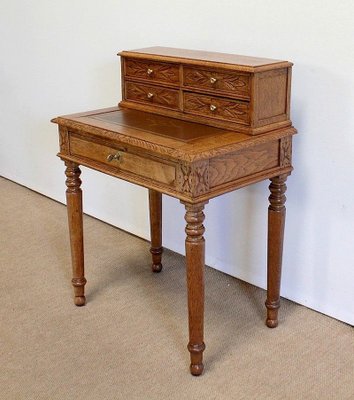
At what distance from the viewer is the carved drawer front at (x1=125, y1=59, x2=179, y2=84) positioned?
7.79 feet

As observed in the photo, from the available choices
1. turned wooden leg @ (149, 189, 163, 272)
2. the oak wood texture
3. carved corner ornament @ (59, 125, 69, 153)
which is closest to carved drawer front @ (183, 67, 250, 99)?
the oak wood texture

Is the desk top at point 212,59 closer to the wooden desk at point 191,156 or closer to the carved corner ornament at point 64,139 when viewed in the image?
the wooden desk at point 191,156

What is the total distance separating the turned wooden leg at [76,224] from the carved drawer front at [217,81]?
0.55m

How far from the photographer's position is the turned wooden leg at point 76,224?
254 cm

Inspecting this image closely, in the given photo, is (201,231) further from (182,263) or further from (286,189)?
(182,263)

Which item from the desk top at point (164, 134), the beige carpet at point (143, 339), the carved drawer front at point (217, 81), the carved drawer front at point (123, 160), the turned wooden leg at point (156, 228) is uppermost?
the carved drawer front at point (217, 81)

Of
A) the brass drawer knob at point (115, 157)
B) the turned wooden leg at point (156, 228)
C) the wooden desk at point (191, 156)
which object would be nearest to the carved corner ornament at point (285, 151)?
the wooden desk at point (191, 156)

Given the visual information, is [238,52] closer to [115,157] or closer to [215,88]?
[215,88]

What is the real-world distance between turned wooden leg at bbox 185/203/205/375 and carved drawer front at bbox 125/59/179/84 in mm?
574

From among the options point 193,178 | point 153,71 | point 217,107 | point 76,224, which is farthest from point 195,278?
point 153,71

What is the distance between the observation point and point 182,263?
10.2 ft

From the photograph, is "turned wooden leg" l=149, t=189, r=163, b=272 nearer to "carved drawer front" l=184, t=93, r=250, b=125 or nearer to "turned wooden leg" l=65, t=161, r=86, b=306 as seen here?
"turned wooden leg" l=65, t=161, r=86, b=306

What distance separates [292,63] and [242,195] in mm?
689

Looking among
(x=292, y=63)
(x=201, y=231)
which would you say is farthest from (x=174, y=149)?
(x=292, y=63)
